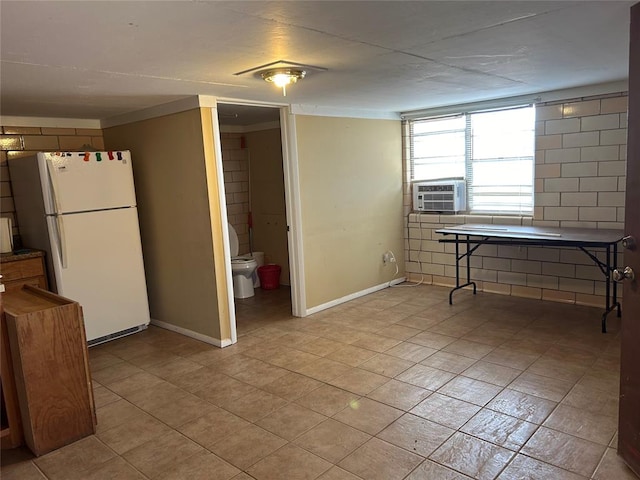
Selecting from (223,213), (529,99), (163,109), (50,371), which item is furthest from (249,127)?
(50,371)

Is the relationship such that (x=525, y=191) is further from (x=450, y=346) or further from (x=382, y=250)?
(x=450, y=346)

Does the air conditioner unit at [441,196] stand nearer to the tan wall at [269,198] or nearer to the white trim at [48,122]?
the tan wall at [269,198]

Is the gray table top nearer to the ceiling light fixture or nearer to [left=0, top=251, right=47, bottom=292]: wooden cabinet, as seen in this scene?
the ceiling light fixture

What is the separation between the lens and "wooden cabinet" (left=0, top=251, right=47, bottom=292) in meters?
3.69

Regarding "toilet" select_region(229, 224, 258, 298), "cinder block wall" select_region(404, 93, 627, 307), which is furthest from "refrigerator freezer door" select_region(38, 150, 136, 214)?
"cinder block wall" select_region(404, 93, 627, 307)

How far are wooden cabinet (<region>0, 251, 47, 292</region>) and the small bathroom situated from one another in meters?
1.96

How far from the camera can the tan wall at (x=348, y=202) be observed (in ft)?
15.2

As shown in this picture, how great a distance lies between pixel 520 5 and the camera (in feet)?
6.16

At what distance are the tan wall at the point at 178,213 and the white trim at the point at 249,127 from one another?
1.58m

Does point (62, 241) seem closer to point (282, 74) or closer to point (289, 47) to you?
point (282, 74)

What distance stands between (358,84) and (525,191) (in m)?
2.28

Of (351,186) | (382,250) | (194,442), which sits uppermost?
(351,186)

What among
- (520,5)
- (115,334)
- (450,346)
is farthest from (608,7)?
(115,334)

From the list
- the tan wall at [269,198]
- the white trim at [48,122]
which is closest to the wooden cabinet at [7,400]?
the white trim at [48,122]
